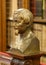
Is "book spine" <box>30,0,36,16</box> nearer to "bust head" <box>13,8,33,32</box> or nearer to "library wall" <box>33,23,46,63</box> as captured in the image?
"library wall" <box>33,23,46,63</box>

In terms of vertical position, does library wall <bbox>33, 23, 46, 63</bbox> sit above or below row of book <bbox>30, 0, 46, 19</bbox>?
below

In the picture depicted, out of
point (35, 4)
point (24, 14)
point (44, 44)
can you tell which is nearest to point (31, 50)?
point (24, 14)

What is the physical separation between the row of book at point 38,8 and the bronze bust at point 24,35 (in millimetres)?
817

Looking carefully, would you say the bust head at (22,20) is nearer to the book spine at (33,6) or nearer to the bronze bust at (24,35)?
the bronze bust at (24,35)

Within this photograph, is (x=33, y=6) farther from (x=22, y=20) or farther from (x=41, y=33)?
(x=22, y=20)

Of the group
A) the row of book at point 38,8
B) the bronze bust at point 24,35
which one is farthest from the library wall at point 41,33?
the bronze bust at point 24,35

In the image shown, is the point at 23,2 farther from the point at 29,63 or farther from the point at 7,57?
the point at 29,63

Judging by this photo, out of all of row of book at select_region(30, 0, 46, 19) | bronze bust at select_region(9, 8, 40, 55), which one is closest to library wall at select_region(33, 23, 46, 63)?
row of book at select_region(30, 0, 46, 19)

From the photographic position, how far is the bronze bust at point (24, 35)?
1.18 metres

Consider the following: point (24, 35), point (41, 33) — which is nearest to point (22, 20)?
point (24, 35)

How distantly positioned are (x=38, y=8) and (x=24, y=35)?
2.94ft

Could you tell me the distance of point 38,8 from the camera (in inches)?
81.7

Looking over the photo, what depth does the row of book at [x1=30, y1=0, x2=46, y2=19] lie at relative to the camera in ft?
6.66

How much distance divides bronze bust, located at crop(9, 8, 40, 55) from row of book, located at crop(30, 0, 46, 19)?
817mm
